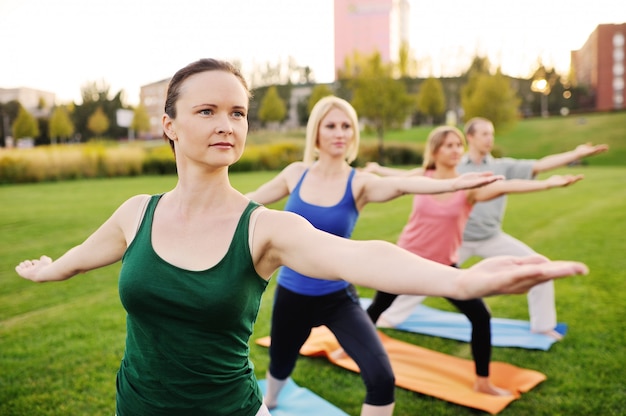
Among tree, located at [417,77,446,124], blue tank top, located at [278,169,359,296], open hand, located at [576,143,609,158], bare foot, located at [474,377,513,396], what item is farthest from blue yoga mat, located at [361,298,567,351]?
tree, located at [417,77,446,124]

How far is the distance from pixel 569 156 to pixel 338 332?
11.4 ft

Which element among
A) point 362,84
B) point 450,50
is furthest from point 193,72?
point 450,50

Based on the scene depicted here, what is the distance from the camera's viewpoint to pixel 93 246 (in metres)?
2.26

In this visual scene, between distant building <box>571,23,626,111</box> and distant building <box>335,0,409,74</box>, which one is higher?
distant building <box>335,0,409,74</box>

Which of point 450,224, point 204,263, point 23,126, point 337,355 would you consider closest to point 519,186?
point 450,224

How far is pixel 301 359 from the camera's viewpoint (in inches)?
220

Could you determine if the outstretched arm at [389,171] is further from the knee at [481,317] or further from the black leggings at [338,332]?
the black leggings at [338,332]

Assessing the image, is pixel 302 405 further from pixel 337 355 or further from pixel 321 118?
pixel 321 118

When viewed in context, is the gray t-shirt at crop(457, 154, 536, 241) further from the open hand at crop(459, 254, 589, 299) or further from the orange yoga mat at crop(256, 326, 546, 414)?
the open hand at crop(459, 254, 589, 299)

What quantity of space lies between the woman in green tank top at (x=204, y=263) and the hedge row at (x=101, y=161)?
76.6ft

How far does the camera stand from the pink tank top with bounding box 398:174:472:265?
15.6 feet

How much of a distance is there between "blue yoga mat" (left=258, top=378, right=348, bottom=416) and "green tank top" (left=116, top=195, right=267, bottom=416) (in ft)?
8.33

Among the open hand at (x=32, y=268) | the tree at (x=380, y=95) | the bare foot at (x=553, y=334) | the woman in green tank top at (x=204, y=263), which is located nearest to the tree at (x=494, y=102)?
the tree at (x=380, y=95)

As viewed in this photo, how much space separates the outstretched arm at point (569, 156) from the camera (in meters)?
5.24
